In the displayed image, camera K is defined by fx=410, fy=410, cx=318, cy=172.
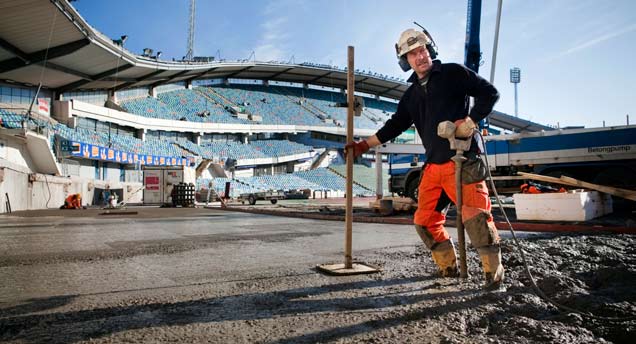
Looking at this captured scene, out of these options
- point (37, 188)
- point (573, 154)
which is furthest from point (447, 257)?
point (37, 188)

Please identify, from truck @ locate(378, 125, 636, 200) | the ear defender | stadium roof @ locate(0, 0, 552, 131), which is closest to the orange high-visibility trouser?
the ear defender

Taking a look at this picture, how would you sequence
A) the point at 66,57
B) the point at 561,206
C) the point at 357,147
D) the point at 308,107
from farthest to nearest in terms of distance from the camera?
the point at 308,107
the point at 66,57
the point at 561,206
the point at 357,147

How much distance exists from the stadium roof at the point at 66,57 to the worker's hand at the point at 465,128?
87.6 feet

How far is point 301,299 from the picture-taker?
8.66 ft

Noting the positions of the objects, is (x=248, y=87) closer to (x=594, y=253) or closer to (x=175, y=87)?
(x=175, y=87)

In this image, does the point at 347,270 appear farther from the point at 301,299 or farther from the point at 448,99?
the point at 448,99

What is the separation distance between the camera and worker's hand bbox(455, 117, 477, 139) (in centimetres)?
301

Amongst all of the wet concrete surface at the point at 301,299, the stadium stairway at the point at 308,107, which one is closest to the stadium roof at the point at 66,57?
the stadium stairway at the point at 308,107

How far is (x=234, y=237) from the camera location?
21.9 ft

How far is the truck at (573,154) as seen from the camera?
1056 centimetres

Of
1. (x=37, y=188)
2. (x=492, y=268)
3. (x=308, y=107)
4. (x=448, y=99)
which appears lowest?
(x=492, y=268)

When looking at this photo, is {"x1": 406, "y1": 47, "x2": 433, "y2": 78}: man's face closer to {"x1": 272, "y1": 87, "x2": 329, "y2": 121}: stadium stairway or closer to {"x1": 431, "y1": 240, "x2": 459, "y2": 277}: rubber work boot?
{"x1": 431, "y1": 240, "x2": 459, "y2": 277}: rubber work boot

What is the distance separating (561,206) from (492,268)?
6400 millimetres

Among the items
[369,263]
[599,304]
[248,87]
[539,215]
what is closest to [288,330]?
[599,304]
